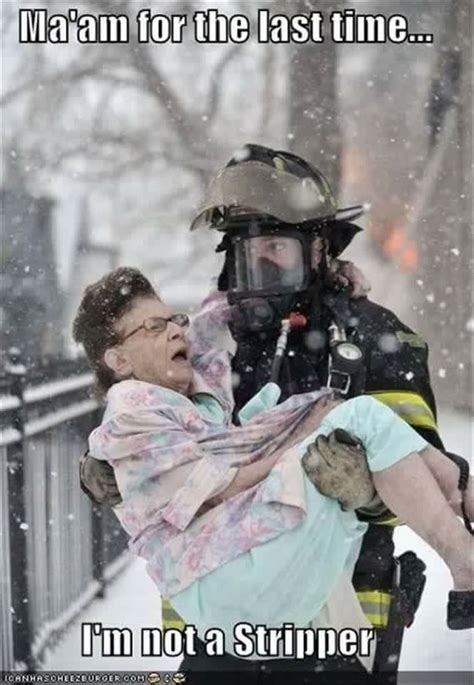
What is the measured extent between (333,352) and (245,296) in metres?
0.30

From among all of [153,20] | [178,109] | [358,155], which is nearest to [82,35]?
[153,20]

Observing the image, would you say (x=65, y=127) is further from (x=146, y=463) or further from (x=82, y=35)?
(x=146, y=463)

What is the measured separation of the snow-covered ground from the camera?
358cm

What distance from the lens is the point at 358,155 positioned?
6.19 meters

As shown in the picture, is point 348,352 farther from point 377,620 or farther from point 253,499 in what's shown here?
point 377,620

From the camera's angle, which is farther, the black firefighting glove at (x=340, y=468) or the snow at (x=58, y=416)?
the snow at (x=58, y=416)

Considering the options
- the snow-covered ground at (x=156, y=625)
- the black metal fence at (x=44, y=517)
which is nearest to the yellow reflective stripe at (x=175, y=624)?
the snow-covered ground at (x=156, y=625)

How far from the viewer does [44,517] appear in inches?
151

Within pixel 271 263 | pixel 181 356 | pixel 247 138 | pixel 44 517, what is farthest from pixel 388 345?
pixel 247 138

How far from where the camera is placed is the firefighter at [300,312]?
2160 mm

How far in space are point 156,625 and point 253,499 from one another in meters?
2.23

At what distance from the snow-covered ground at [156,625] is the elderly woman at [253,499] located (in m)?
1.24

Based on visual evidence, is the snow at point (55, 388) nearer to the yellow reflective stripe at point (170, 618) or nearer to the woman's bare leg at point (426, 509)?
the yellow reflective stripe at point (170, 618)

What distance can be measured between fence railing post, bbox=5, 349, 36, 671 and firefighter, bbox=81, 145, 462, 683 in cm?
128
